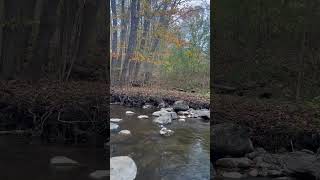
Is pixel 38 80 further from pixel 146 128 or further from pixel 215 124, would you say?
pixel 215 124

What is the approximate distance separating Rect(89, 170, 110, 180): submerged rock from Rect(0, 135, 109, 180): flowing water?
3 cm

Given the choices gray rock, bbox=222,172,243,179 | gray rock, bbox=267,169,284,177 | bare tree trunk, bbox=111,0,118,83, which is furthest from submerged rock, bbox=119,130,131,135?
gray rock, bbox=267,169,284,177

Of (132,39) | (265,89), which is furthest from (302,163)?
(132,39)

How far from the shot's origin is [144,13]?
3.81 meters

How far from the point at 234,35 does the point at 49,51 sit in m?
1.74

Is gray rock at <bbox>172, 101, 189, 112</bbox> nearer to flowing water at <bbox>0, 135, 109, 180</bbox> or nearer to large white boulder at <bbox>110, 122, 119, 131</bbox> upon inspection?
large white boulder at <bbox>110, 122, 119, 131</bbox>

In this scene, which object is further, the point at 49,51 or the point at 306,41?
the point at 49,51

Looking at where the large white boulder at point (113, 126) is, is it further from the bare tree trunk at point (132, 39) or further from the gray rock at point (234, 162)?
the gray rock at point (234, 162)

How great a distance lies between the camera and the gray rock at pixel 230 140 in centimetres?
342

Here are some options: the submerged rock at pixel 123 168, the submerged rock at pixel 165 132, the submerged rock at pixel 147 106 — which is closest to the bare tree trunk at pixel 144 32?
the submerged rock at pixel 147 106

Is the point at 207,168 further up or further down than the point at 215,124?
further down

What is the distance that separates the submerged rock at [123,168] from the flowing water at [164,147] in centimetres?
4

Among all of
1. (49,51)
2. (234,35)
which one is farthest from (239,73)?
(49,51)

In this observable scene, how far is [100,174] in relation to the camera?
12.0 feet
